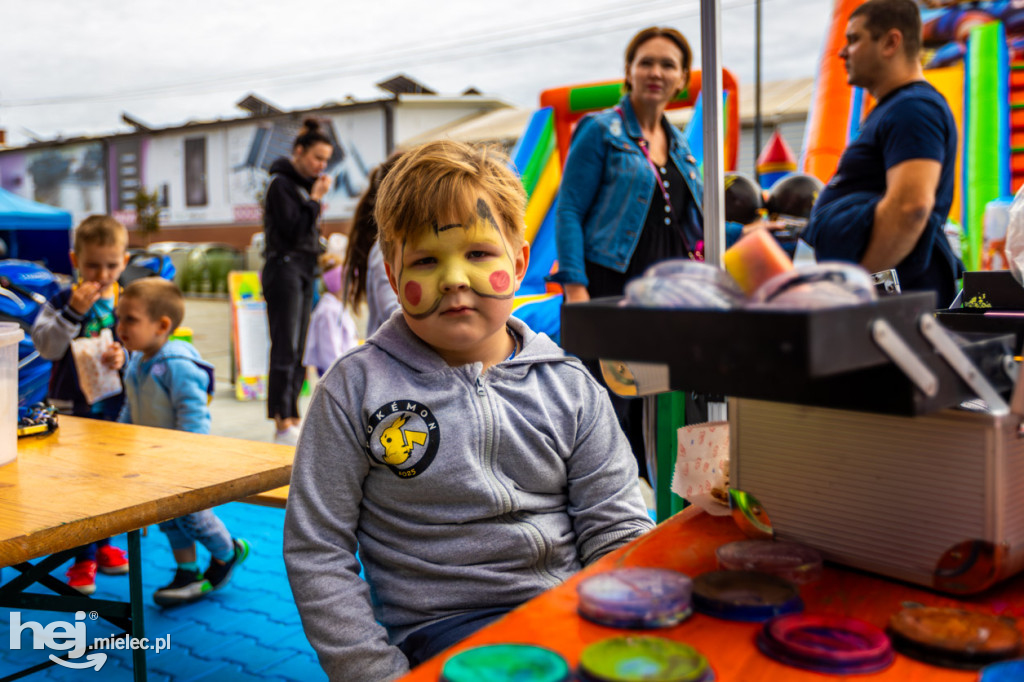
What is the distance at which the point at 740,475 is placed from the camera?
35.1 inches

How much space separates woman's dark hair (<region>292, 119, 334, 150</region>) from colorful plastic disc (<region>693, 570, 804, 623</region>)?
408 cm

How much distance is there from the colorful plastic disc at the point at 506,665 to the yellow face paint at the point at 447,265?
0.67 m

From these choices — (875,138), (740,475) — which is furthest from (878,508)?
(875,138)

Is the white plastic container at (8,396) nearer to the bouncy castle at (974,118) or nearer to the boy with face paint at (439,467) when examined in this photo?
the boy with face paint at (439,467)

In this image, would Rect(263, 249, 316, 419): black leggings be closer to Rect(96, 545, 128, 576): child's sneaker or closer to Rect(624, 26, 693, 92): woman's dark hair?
Rect(96, 545, 128, 576): child's sneaker

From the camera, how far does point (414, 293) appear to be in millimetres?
1240

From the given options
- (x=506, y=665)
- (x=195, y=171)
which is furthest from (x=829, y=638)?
(x=195, y=171)

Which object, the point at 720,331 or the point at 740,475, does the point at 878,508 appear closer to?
the point at 740,475

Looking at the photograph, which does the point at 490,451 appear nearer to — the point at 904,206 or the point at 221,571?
the point at 904,206

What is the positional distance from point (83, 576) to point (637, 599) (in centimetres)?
268

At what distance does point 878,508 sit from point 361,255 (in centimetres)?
258

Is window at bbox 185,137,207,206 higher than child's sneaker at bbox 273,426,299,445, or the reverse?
window at bbox 185,137,207,206

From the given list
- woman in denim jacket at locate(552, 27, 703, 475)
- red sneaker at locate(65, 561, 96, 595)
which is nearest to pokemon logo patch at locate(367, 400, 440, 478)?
woman in denim jacket at locate(552, 27, 703, 475)

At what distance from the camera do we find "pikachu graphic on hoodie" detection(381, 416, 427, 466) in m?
1.21
